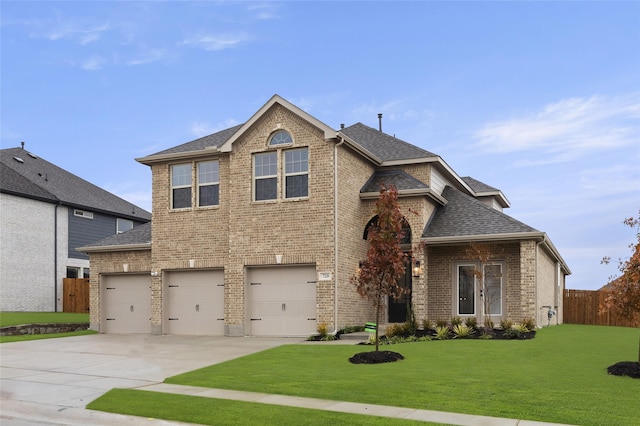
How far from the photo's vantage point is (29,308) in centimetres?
3484

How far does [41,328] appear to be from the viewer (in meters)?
26.4

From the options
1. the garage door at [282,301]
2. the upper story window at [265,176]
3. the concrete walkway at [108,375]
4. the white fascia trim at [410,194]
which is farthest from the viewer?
the white fascia trim at [410,194]

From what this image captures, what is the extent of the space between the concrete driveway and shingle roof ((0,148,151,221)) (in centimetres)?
1414

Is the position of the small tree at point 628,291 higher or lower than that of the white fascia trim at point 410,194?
lower

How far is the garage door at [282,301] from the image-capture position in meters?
22.7

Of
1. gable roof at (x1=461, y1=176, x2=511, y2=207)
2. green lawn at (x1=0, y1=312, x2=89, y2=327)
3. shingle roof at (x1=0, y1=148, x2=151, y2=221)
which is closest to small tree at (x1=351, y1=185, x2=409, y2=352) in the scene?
green lawn at (x1=0, y1=312, x2=89, y2=327)

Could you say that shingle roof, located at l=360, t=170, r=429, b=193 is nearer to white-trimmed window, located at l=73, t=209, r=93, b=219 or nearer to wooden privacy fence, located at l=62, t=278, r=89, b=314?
wooden privacy fence, located at l=62, t=278, r=89, b=314

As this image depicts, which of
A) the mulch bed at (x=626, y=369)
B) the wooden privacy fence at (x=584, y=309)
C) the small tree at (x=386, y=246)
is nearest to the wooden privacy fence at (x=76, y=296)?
the small tree at (x=386, y=246)

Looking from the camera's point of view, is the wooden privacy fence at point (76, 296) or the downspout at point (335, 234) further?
the wooden privacy fence at point (76, 296)

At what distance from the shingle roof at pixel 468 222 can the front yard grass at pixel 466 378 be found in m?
5.17

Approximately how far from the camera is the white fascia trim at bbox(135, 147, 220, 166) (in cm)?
2441

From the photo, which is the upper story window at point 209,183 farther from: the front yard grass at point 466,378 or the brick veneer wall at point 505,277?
the brick veneer wall at point 505,277

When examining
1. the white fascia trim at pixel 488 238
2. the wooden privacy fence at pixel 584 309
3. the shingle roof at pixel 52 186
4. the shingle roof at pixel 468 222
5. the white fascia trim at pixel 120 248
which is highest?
the shingle roof at pixel 52 186

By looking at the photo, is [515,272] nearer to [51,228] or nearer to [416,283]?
[416,283]
